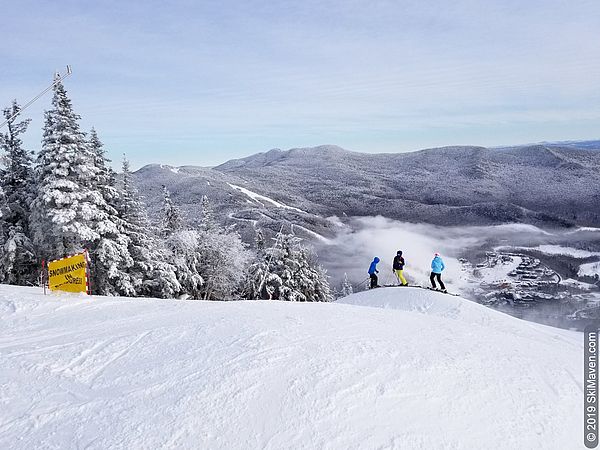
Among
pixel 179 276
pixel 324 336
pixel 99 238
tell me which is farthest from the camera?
pixel 179 276

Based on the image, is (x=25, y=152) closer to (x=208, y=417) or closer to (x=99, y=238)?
(x=99, y=238)

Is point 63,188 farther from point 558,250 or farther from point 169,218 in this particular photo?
point 558,250

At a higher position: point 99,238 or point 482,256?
point 99,238

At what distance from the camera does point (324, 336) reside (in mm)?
8703

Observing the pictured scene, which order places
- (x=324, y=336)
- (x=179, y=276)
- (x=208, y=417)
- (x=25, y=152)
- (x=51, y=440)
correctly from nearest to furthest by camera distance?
(x=51, y=440) → (x=208, y=417) → (x=324, y=336) → (x=25, y=152) → (x=179, y=276)

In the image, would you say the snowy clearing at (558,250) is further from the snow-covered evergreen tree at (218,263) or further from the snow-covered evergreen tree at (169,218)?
the snow-covered evergreen tree at (169,218)

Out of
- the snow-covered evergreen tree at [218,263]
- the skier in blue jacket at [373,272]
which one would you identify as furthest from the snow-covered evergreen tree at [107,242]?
the skier in blue jacket at [373,272]

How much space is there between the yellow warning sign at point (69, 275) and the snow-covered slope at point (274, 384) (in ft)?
8.02

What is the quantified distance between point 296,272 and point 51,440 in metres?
28.9

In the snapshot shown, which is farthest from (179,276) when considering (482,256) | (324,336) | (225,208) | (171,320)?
(482,256)

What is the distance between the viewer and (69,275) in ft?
42.0

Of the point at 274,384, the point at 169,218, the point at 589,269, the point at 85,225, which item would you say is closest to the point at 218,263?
the point at 169,218

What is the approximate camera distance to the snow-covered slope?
5660 mm

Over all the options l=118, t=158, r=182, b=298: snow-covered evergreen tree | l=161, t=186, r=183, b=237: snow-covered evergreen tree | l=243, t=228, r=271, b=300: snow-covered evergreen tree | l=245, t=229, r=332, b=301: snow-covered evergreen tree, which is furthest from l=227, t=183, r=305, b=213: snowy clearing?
l=118, t=158, r=182, b=298: snow-covered evergreen tree
